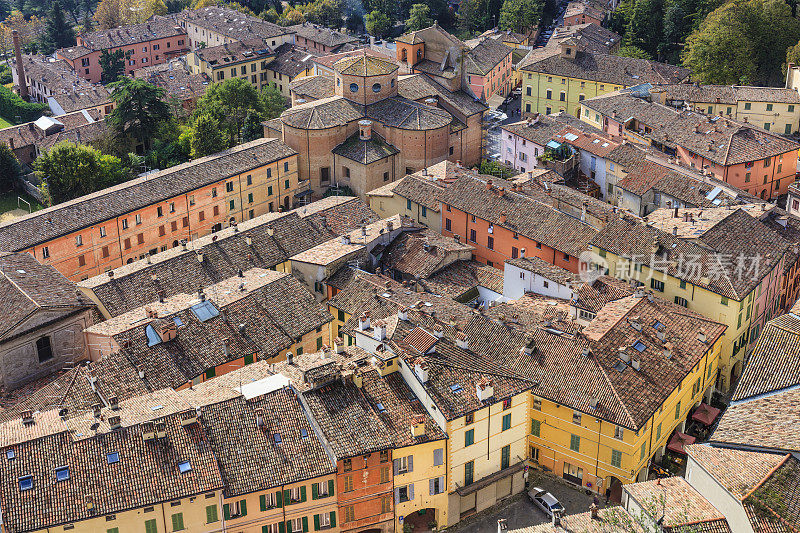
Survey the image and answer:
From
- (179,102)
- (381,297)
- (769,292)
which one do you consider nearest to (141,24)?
(179,102)

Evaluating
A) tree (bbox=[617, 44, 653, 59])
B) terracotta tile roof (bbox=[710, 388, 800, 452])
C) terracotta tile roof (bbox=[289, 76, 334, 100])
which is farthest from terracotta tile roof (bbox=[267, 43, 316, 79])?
terracotta tile roof (bbox=[710, 388, 800, 452])

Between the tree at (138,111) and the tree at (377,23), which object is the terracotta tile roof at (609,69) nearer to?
the tree at (138,111)

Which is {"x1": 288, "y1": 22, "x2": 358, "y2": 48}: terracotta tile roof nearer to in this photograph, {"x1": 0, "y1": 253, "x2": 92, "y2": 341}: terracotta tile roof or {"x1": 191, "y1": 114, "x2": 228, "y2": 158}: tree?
{"x1": 191, "y1": 114, "x2": 228, "y2": 158}: tree

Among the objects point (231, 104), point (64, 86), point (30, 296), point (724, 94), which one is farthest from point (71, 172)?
point (724, 94)

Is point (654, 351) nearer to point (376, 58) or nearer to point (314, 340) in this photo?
point (314, 340)

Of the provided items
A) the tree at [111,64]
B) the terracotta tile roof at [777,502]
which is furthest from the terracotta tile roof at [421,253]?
the tree at [111,64]

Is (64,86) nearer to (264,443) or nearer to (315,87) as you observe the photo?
(315,87)
